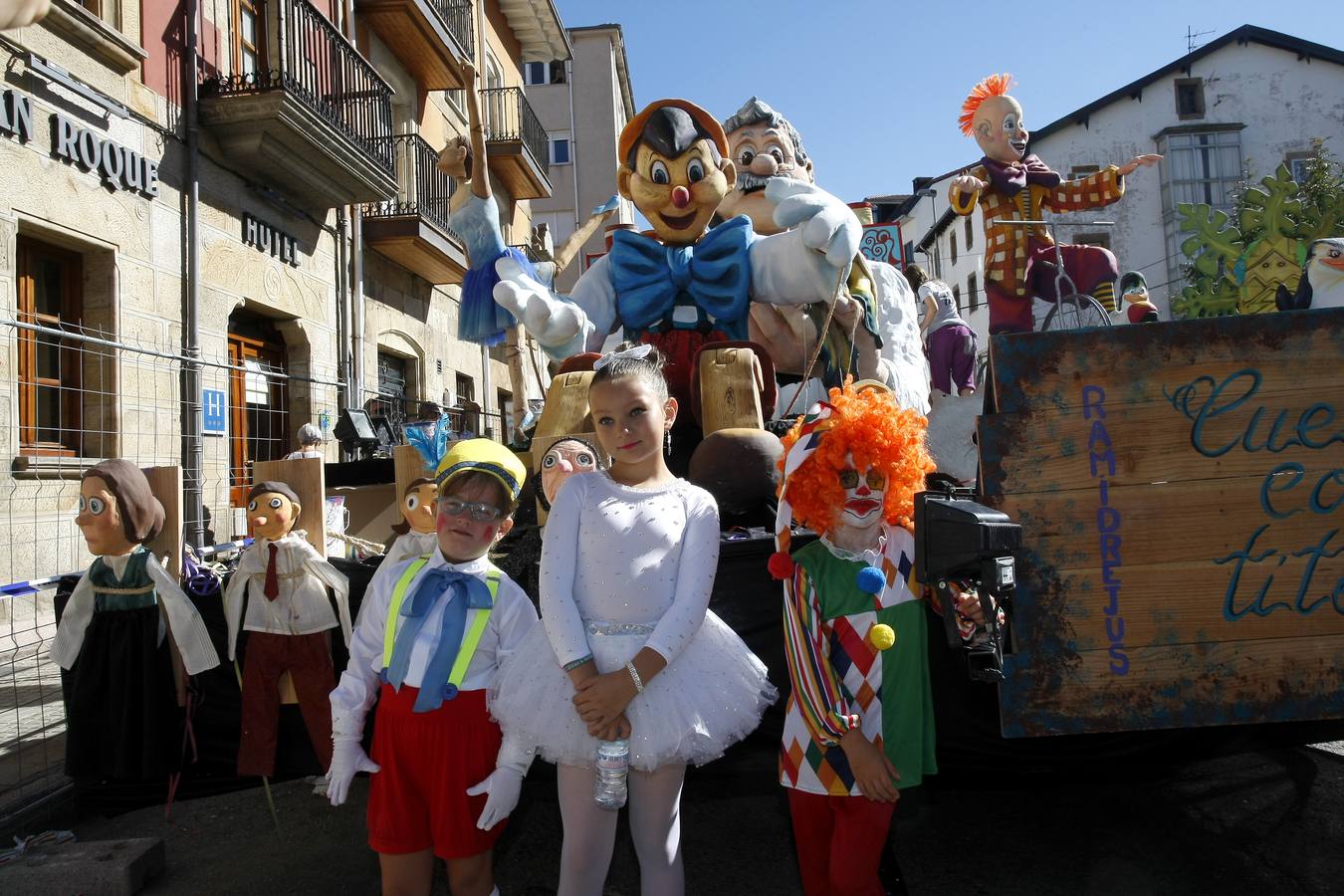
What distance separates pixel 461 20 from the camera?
14.4m

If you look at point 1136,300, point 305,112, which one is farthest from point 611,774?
point 305,112

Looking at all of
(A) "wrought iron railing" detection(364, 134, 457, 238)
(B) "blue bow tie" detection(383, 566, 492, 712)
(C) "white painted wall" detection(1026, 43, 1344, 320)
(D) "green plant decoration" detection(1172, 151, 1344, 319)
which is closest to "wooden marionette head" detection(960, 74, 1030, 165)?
(D) "green plant decoration" detection(1172, 151, 1344, 319)

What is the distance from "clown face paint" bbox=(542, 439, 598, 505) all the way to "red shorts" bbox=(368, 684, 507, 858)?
0.84 meters

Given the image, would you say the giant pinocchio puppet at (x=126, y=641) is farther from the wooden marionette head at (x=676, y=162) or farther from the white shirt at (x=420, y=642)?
the wooden marionette head at (x=676, y=162)

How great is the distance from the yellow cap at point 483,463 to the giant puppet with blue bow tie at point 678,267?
5.02 ft

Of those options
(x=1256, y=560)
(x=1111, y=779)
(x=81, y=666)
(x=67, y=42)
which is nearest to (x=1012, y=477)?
(x=1256, y=560)

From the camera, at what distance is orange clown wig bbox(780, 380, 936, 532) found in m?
2.04

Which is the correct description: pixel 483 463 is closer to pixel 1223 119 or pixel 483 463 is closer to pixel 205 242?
pixel 205 242

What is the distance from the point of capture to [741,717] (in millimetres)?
1914

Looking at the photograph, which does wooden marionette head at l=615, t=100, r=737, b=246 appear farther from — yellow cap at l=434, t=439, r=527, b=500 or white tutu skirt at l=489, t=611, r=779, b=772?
white tutu skirt at l=489, t=611, r=779, b=772

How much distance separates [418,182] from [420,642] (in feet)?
37.7

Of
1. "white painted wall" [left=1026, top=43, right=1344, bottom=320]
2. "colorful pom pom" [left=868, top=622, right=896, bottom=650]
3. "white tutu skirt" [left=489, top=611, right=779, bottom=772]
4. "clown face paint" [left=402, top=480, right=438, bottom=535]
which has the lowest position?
"white tutu skirt" [left=489, top=611, right=779, bottom=772]

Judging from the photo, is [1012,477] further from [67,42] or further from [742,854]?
[67,42]

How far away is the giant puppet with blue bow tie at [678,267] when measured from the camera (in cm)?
365
